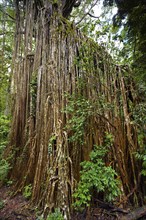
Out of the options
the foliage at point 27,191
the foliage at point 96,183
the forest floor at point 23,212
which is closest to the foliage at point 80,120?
the foliage at point 96,183

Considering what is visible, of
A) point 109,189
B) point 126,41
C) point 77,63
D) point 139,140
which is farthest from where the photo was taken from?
point 126,41

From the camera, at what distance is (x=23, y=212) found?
2.37 m

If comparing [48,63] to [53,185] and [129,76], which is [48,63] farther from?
[53,185]

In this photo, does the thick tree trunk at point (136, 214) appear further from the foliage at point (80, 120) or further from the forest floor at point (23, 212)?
the foliage at point (80, 120)

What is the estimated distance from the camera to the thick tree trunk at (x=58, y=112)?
246 cm

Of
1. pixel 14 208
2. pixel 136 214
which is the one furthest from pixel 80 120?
pixel 14 208

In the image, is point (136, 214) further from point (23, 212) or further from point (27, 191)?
point (27, 191)

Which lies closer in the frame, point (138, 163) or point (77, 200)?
point (77, 200)

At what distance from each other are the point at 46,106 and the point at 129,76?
158 cm

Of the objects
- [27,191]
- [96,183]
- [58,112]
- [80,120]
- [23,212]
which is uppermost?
[58,112]

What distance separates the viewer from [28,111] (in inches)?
143

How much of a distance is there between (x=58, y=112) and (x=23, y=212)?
1.51 metres

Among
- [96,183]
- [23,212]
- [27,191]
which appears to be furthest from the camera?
[27,191]

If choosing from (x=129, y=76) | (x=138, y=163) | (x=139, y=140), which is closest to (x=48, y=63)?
(x=129, y=76)
